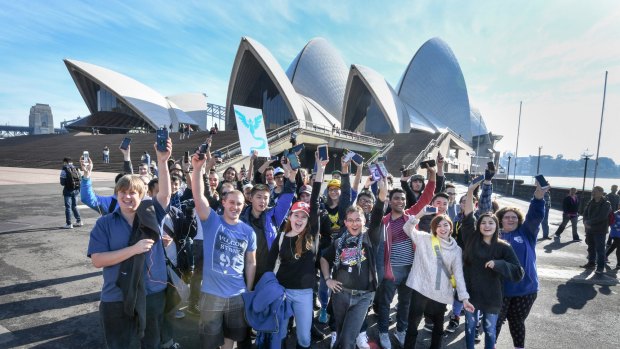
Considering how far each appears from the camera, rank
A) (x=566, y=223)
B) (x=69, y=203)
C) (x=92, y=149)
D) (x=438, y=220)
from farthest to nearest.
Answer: (x=92, y=149), (x=566, y=223), (x=69, y=203), (x=438, y=220)

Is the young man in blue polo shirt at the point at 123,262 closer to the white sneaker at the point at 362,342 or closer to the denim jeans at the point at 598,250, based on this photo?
the white sneaker at the point at 362,342

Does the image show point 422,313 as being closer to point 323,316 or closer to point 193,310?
point 323,316

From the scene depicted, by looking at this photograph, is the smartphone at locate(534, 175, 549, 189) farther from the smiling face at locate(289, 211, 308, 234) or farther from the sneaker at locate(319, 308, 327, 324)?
the sneaker at locate(319, 308, 327, 324)

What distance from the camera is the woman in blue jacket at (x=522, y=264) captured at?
3088mm

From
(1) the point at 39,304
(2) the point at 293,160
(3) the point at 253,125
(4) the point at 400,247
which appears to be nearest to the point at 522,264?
(4) the point at 400,247

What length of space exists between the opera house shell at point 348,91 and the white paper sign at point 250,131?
34.1 meters

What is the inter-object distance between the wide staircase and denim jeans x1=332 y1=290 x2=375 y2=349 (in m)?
22.1

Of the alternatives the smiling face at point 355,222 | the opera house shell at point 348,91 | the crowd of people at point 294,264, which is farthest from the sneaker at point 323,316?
the opera house shell at point 348,91

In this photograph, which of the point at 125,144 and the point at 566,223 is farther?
the point at 566,223

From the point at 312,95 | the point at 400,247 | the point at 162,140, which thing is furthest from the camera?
the point at 312,95

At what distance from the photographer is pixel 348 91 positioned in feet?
152

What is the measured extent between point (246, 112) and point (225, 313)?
507cm

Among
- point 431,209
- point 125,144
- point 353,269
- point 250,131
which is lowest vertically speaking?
point 353,269

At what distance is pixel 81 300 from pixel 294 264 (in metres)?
3.30
